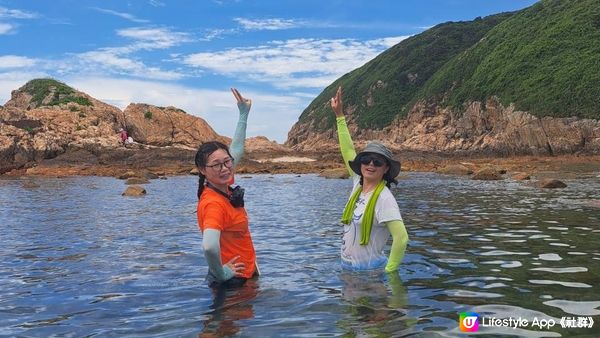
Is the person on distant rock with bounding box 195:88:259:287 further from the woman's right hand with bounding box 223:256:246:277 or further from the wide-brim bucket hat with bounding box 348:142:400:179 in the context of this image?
the wide-brim bucket hat with bounding box 348:142:400:179

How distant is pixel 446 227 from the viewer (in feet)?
41.0

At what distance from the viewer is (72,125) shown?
58.0 metres

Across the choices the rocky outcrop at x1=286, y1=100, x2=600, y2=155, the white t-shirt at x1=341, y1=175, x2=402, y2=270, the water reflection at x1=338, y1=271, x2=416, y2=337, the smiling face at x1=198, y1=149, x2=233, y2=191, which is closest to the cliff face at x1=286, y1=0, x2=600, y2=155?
the rocky outcrop at x1=286, y1=100, x2=600, y2=155

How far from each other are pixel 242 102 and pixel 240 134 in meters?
0.42

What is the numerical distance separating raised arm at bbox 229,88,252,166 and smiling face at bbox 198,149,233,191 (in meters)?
0.85

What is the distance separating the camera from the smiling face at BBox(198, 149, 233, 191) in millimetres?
5719

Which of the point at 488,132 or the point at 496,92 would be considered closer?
the point at 488,132

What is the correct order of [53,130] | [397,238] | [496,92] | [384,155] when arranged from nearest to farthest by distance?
[397,238], [384,155], [53,130], [496,92]

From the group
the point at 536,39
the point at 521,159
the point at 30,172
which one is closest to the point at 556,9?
the point at 536,39

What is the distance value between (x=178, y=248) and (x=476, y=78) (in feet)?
295

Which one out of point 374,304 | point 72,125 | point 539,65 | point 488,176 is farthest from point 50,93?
point 374,304

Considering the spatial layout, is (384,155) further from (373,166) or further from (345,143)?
(345,143)

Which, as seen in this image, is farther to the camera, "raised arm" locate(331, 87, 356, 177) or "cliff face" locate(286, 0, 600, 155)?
"cliff face" locate(286, 0, 600, 155)

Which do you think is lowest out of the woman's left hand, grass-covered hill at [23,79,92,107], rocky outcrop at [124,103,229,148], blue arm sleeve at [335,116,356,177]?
blue arm sleeve at [335,116,356,177]
